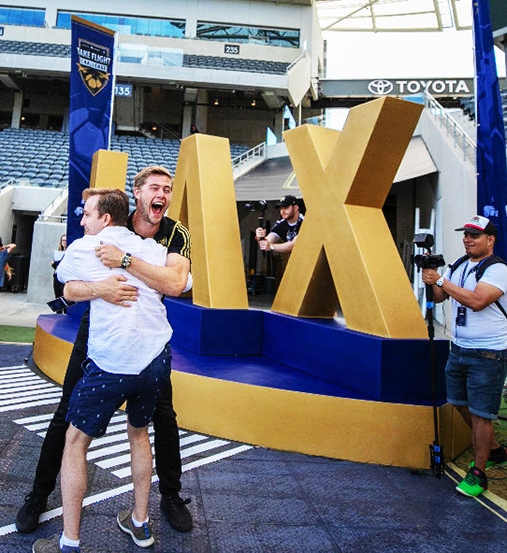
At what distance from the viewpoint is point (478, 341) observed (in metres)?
2.59

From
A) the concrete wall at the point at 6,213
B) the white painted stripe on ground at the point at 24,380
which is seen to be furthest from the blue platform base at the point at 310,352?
the concrete wall at the point at 6,213

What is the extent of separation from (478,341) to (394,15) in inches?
1194

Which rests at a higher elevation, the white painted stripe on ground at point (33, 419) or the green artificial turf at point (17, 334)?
the green artificial turf at point (17, 334)

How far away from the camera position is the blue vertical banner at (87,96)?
6.86 meters

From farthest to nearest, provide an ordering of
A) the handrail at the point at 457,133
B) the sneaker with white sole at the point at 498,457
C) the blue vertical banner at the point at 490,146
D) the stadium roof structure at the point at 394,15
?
the stadium roof structure at the point at 394,15, the handrail at the point at 457,133, the blue vertical banner at the point at 490,146, the sneaker with white sole at the point at 498,457

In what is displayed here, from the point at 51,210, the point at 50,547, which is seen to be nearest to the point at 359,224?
the point at 50,547

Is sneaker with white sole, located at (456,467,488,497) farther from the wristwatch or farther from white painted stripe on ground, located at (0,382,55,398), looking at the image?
white painted stripe on ground, located at (0,382,55,398)

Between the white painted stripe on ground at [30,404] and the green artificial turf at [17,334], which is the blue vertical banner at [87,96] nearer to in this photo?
the green artificial turf at [17,334]

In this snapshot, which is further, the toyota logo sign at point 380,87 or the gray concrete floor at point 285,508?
the toyota logo sign at point 380,87

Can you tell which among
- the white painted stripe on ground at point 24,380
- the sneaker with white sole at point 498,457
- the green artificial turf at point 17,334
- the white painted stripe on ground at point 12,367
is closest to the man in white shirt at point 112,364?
the sneaker with white sole at point 498,457

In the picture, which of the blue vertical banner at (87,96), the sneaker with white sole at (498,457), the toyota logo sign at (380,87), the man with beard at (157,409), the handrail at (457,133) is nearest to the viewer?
the man with beard at (157,409)

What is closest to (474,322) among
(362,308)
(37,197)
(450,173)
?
(362,308)

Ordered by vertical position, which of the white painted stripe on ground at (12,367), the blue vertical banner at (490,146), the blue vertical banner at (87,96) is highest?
the blue vertical banner at (87,96)

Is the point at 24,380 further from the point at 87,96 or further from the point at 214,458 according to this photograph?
the point at 87,96
